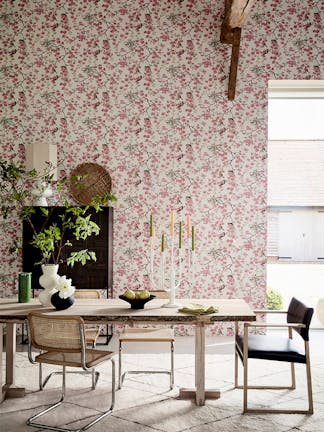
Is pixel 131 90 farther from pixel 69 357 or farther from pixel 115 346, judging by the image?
pixel 69 357

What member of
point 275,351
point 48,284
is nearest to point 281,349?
point 275,351

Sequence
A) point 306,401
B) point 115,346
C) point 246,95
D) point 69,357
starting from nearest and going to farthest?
point 69,357
point 306,401
point 115,346
point 246,95

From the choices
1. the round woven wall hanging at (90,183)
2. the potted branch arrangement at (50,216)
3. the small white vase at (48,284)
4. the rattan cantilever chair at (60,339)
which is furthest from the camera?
the round woven wall hanging at (90,183)

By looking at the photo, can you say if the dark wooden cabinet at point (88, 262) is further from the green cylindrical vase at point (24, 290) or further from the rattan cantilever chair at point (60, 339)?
the rattan cantilever chair at point (60, 339)

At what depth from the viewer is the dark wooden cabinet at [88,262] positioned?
20.7 feet

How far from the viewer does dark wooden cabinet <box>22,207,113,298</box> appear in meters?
6.32

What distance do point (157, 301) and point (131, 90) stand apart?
3.13 m

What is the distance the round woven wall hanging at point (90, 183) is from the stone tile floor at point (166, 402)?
205 cm

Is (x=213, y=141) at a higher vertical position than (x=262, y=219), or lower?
higher

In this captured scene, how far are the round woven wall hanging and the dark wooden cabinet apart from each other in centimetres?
41

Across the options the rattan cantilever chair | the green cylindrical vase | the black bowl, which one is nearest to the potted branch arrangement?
the green cylindrical vase

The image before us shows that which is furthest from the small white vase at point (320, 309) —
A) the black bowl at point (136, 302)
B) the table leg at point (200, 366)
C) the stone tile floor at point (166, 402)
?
the black bowl at point (136, 302)

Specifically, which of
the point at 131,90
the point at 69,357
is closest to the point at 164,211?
the point at 131,90

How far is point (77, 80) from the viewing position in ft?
22.6
